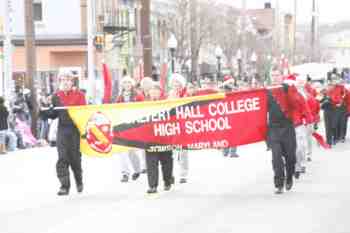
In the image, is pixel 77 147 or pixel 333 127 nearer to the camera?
pixel 77 147

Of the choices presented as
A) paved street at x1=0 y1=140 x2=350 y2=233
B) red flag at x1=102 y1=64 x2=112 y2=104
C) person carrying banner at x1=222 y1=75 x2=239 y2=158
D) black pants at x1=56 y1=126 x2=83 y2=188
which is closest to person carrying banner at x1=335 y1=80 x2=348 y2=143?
person carrying banner at x1=222 y1=75 x2=239 y2=158

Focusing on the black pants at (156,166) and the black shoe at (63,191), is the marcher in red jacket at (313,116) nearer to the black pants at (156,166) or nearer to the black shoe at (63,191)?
the black pants at (156,166)

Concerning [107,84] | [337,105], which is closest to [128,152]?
[107,84]

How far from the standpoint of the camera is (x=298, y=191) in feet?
44.2

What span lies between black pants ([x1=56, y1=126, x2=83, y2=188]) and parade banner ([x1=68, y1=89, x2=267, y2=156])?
264mm

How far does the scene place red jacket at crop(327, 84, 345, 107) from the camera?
22.8 meters

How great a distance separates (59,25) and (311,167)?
1203 inches

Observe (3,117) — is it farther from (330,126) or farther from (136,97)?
(136,97)

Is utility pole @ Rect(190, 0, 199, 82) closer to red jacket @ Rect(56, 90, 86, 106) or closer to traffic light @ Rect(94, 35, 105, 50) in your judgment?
traffic light @ Rect(94, 35, 105, 50)

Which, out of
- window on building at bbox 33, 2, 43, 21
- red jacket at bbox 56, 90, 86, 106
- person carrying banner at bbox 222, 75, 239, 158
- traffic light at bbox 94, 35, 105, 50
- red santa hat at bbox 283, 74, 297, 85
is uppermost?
window on building at bbox 33, 2, 43, 21

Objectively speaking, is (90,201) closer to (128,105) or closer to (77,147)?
(77,147)

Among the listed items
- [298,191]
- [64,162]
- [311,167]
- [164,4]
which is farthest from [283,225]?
[164,4]

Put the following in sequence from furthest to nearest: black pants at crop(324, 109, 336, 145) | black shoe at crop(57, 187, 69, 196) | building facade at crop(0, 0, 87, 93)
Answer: building facade at crop(0, 0, 87, 93)
black pants at crop(324, 109, 336, 145)
black shoe at crop(57, 187, 69, 196)

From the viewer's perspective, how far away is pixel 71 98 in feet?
44.1
